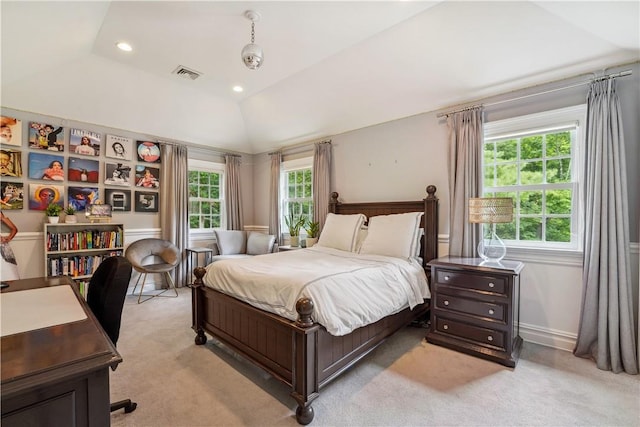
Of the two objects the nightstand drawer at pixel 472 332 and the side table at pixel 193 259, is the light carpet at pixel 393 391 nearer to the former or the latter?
the nightstand drawer at pixel 472 332

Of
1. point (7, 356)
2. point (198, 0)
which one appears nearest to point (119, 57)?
point (198, 0)

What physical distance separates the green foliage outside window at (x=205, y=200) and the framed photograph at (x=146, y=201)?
0.61m

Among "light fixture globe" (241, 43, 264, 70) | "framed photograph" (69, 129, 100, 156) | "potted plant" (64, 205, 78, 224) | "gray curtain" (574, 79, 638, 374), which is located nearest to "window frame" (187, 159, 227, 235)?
"framed photograph" (69, 129, 100, 156)

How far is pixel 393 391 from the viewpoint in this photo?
198cm

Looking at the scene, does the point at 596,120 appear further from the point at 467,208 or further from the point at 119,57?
the point at 119,57

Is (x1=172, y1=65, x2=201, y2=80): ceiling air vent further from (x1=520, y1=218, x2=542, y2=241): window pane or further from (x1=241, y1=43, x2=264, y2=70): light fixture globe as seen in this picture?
(x1=520, y1=218, x2=542, y2=241): window pane

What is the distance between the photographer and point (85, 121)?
3.94m

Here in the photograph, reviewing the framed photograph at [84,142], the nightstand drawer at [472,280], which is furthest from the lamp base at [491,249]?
the framed photograph at [84,142]

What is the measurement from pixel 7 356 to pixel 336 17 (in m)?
2.97

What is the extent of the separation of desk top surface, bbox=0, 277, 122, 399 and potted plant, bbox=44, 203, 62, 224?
342cm

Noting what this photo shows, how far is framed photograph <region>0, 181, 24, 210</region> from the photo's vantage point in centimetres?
339

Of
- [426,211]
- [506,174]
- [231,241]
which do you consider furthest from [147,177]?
[506,174]

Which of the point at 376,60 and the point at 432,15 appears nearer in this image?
the point at 432,15

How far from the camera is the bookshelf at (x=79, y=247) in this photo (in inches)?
140
